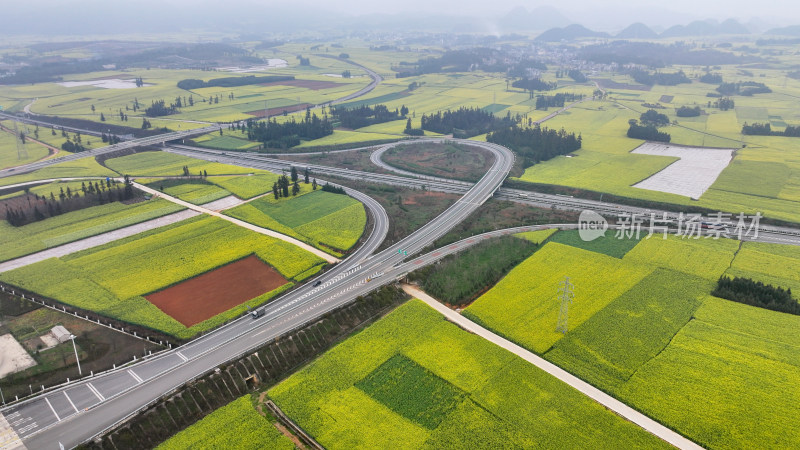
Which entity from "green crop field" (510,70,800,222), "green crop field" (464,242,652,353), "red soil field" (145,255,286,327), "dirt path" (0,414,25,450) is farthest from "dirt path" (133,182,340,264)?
"green crop field" (510,70,800,222)

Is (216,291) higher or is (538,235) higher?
(538,235)

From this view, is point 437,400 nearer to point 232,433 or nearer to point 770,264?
point 232,433

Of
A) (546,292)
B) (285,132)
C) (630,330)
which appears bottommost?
(630,330)

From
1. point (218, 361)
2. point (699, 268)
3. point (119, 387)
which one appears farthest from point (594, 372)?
point (119, 387)

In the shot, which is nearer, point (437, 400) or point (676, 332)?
point (437, 400)

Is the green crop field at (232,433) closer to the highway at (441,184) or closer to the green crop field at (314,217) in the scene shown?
the green crop field at (314,217)

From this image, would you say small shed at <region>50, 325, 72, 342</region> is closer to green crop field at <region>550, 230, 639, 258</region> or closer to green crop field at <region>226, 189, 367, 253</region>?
green crop field at <region>226, 189, 367, 253</region>

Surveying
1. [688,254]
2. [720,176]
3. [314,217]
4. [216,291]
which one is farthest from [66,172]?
[720,176]
